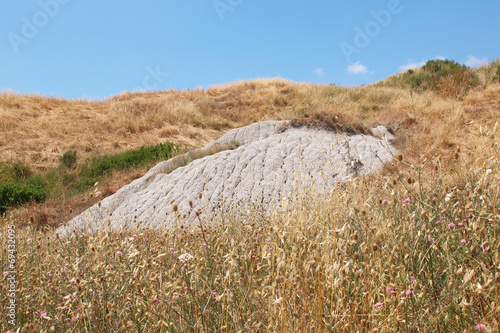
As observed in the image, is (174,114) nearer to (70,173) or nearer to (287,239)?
(70,173)

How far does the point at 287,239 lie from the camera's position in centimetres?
193

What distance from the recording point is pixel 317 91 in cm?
1945

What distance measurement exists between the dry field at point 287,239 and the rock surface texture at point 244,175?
740 millimetres

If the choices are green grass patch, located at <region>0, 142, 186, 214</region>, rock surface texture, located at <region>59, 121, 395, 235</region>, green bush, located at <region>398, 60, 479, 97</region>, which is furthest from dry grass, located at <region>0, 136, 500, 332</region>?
green bush, located at <region>398, 60, 479, 97</region>

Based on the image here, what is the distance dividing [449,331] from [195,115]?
1594 centimetres

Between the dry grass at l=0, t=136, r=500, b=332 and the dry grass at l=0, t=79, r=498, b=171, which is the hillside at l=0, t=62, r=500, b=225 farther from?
the dry grass at l=0, t=136, r=500, b=332

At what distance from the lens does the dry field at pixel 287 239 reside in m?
1.63

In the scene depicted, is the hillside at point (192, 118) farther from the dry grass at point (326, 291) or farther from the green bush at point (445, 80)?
the dry grass at point (326, 291)

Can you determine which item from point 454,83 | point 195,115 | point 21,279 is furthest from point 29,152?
point 454,83

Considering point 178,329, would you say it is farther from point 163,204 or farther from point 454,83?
point 454,83

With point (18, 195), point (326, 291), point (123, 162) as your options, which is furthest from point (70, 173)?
point (326, 291)

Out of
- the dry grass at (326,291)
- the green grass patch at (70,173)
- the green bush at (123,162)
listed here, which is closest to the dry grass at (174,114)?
the green grass patch at (70,173)

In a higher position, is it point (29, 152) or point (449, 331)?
point (29, 152)

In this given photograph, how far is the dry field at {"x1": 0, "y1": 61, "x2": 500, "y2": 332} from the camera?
1630 millimetres
